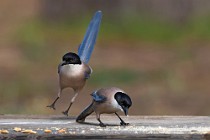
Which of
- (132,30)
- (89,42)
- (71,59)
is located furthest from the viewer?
(132,30)

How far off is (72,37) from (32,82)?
256 centimetres

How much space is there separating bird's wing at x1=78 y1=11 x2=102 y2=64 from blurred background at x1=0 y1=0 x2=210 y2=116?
308 cm

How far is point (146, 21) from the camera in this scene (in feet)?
40.5

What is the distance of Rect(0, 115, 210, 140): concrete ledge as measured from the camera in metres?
3.78

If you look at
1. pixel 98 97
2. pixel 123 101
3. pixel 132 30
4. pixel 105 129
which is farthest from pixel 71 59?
pixel 132 30

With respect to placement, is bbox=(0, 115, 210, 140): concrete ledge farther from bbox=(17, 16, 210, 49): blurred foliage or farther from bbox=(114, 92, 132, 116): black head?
bbox=(17, 16, 210, 49): blurred foliage

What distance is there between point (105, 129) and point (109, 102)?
201 millimetres

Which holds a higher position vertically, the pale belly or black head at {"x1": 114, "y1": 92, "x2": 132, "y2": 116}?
the pale belly

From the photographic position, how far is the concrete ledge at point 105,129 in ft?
12.4

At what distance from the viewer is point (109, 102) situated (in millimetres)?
4102

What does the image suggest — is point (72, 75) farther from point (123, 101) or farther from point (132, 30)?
point (132, 30)

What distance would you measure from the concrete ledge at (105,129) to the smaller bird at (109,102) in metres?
0.06

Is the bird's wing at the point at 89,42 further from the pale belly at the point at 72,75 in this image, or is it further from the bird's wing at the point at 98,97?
the bird's wing at the point at 98,97

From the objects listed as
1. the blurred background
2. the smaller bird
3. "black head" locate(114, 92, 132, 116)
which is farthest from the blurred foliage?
"black head" locate(114, 92, 132, 116)
